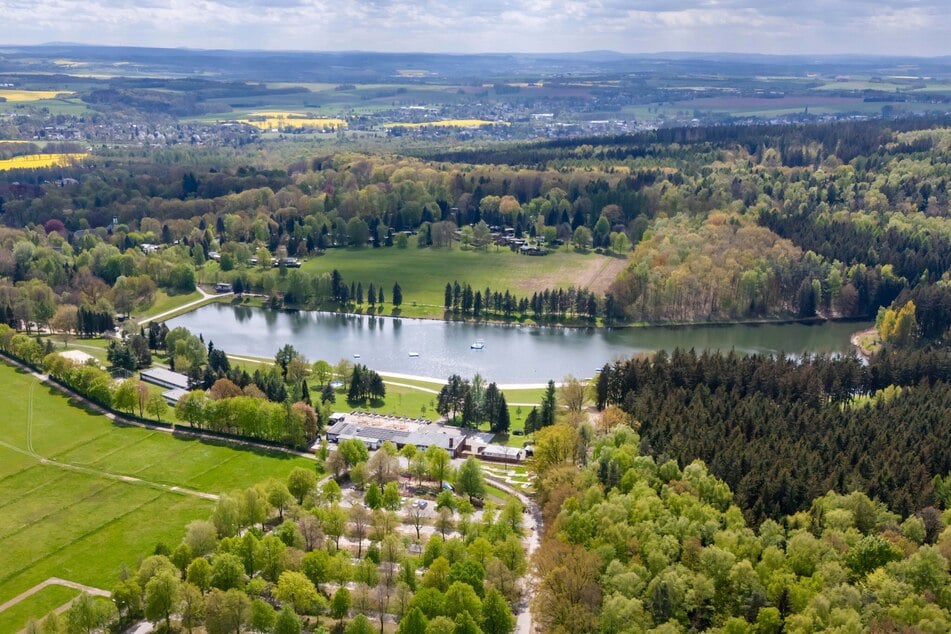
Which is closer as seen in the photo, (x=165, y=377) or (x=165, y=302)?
(x=165, y=377)

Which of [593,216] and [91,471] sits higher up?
[593,216]

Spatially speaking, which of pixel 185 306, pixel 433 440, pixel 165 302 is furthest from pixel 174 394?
pixel 165 302

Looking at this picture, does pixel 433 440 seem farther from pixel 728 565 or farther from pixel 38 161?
pixel 38 161

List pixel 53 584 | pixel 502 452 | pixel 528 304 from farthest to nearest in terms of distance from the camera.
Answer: pixel 528 304 < pixel 502 452 < pixel 53 584

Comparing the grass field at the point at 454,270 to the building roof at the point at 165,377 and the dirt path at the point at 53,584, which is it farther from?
the dirt path at the point at 53,584

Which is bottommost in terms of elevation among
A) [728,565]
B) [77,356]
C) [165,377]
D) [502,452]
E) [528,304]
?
[502,452]

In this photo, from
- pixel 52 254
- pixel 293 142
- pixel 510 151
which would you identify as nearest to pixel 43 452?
pixel 52 254

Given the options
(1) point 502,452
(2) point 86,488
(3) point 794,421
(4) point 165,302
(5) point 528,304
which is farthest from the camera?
(4) point 165,302

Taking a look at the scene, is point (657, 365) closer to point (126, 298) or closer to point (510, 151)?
point (126, 298)
